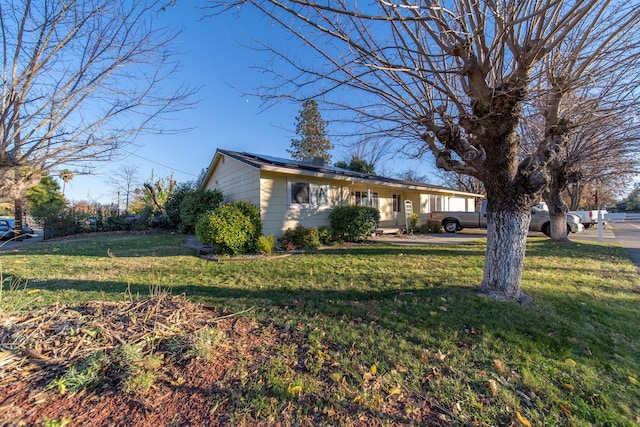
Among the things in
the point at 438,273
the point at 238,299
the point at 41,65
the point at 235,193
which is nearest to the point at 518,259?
the point at 438,273

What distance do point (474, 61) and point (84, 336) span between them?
5530mm

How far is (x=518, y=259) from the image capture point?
4.04 metres

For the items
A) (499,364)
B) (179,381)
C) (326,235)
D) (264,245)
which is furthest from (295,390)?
(326,235)

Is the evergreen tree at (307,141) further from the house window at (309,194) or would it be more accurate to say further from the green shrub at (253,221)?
the green shrub at (253,221)

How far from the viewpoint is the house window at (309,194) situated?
33.7ft

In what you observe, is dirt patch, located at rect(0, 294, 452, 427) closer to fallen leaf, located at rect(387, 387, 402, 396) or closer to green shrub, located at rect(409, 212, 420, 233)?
fallen leaf, located at rect(387, 387, 402, 396)

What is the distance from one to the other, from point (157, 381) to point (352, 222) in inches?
347

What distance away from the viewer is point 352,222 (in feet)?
34.2

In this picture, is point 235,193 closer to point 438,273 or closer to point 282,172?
point 282,172

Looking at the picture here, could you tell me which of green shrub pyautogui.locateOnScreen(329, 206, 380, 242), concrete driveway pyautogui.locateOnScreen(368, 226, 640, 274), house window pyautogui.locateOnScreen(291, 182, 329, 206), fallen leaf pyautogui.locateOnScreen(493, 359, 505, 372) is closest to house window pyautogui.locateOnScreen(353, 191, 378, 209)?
concrete driveway pyautogui.locateOnScreen(368, 226, 640, 274)

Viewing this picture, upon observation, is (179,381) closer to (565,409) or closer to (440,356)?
(440,356)

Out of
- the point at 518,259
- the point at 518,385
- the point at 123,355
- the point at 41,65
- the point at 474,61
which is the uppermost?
the point at 474,61

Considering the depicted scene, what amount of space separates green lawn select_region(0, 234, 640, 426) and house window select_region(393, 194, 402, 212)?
31.9 ft

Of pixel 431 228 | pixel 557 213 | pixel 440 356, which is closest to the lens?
pixel 440 356
